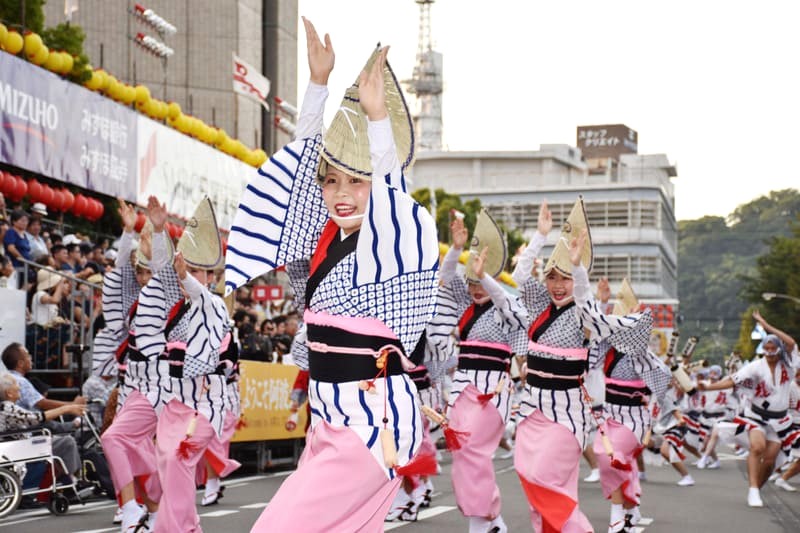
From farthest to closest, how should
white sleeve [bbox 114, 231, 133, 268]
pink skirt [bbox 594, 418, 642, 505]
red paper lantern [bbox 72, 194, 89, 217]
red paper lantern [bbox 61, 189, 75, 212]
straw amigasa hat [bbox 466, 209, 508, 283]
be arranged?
red paper lantern [bbox 72, 194, 89, 217] < red paper lantern [bbox 61, 189, 75, 212] < straw amigasa hat [bbox 466, 209, 508, 283] < pink skirt [bbox 594, 418, 642, 505] < white sleeve [bbox 114, 231, 133, 268]

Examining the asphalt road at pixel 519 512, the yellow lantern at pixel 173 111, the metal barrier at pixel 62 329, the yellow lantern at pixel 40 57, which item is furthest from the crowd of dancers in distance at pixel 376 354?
the yellow lantern at pixel 173 111

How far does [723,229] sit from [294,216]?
163 m

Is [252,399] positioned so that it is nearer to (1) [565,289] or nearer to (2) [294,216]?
(1) [565,289]

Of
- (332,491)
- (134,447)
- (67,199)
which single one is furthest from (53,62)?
(332,491)

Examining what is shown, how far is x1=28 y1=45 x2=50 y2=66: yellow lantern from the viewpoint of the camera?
19266 mm

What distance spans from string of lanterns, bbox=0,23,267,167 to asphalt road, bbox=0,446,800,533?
6926 mm

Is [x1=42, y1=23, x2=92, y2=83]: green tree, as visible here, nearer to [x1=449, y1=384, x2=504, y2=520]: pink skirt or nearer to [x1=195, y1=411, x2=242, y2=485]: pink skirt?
[x1=195, y1=411, x2=242, y2=485]: pink skirt

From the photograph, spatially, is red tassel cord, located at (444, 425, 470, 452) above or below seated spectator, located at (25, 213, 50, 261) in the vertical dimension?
below

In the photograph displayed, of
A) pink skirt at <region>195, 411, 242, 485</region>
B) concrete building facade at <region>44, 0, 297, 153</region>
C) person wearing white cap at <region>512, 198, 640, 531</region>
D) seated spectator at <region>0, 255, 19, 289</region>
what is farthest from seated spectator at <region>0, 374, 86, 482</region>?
concrete building facade at <region>44, 0, 297, 153</region>

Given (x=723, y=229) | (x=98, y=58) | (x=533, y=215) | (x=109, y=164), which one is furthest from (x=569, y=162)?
(x=109, y=164)

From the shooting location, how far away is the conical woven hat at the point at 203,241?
10312 mm

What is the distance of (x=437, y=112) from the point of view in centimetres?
11969

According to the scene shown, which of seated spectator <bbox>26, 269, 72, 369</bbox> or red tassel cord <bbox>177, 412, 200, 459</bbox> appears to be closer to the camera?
red tassel cord <bbox>177, 412, 200, 459</bbox>

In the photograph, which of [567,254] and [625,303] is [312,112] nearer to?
[567,254]
